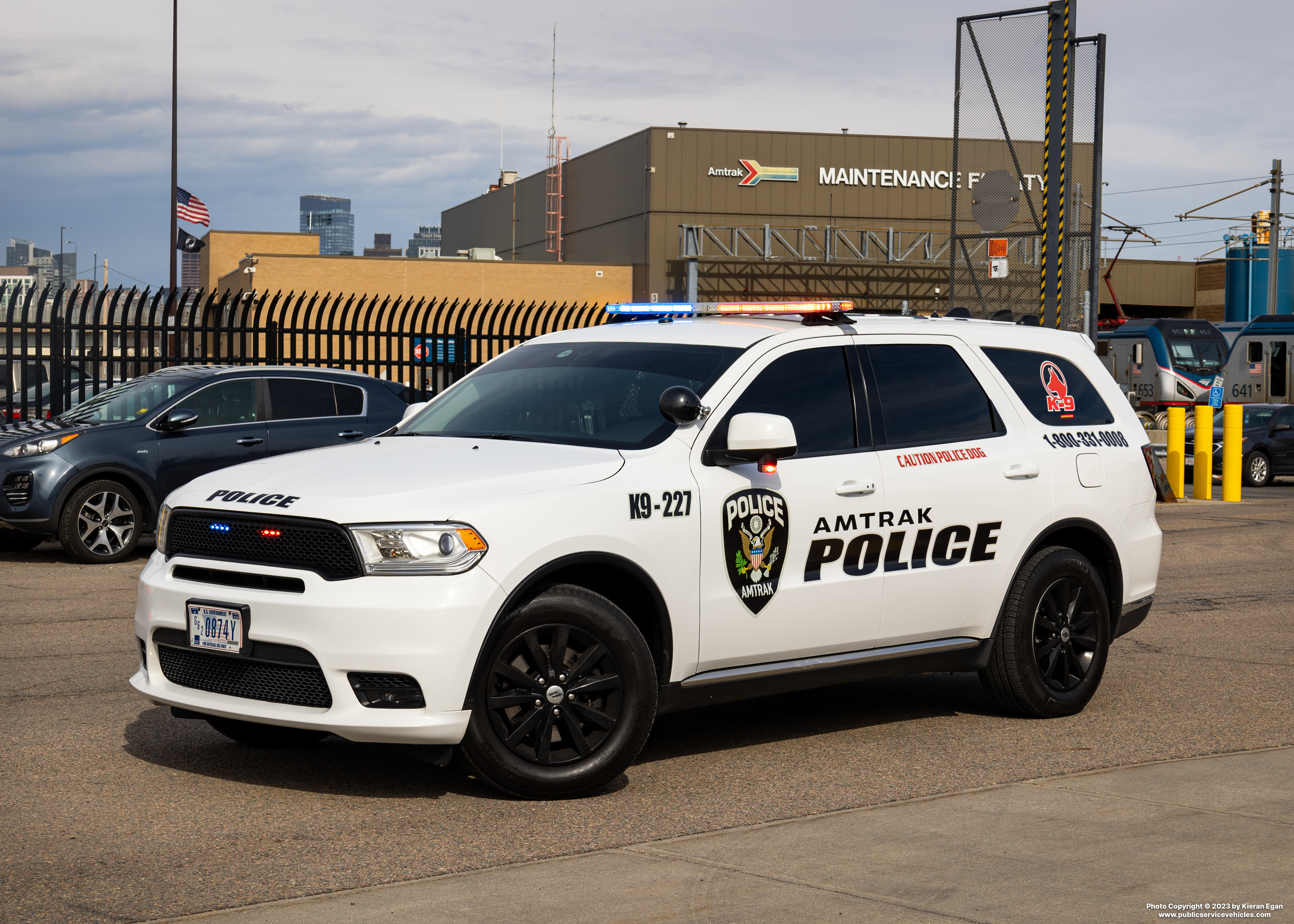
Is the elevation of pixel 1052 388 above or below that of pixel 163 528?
above

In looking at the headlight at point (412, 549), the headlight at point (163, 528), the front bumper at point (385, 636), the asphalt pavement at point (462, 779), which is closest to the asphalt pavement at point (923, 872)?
the asphalt pavement at point (462, 779)

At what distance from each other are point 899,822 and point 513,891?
154 centimetres

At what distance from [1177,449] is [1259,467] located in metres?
7.80

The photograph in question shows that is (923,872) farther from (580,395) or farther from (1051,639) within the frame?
(1051,639)

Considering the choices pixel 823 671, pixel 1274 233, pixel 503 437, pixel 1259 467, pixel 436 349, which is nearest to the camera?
pixel 503 437

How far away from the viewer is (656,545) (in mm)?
5672

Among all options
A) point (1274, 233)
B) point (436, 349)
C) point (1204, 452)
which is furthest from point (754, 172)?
point (436, 349)

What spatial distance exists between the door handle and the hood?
105cm

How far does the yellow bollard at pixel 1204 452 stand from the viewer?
2089 centimetres

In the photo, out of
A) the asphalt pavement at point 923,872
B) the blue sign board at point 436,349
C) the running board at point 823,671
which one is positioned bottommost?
the asphalt pavement at point 923,872

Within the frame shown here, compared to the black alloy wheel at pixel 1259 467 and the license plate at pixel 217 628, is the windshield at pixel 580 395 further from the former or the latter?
the black alloy wheel at pixel 1259 467

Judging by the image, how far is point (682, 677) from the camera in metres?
5.82

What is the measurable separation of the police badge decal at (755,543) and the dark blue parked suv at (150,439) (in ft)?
23.8

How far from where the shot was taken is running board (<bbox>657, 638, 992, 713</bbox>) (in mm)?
5871
